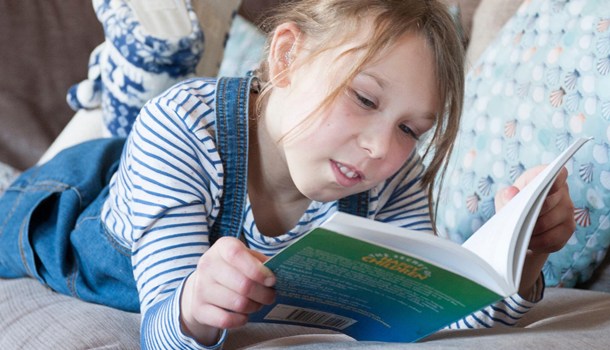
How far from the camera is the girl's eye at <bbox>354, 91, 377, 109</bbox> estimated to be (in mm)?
782

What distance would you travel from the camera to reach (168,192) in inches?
33.1

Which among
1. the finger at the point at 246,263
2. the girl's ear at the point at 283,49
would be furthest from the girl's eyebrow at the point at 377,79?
the finger at the point at 246,263

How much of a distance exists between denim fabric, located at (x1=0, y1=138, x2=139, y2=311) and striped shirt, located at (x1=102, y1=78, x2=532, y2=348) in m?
0.05

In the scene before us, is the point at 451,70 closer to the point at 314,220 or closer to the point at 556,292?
the point at 314,220

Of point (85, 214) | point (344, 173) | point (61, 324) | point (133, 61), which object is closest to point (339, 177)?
point (344, 173)

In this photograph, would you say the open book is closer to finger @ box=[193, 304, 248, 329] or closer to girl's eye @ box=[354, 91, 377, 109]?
finger @ box=[193, 304, 248, 329]

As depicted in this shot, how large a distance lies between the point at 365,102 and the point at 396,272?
24 centimetres

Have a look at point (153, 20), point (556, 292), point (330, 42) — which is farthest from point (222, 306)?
point (153, 20)

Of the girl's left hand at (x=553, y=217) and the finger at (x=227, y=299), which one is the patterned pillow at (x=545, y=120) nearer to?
the girl's left hand at (x=553, y=217)

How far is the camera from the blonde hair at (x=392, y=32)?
79 cm

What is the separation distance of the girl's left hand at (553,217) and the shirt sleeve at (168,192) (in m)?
0.32

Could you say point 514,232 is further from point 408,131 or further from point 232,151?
point 232,151

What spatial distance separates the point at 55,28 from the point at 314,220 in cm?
110

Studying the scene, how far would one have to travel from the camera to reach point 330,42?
Result: 83cm
